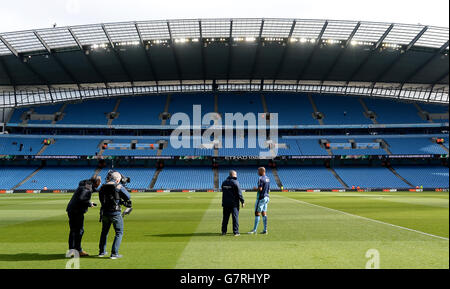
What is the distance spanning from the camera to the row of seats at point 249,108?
208 ft

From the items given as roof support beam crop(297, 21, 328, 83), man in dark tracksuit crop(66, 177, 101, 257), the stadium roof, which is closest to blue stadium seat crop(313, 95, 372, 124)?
the stadium roof

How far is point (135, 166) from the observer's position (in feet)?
196

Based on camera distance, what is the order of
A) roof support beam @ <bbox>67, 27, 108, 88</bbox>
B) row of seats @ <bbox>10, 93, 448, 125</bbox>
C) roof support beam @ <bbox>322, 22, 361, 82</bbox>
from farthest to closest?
row of seats @ <bbox>10, 93, 448, 125</bbox> → roof support beam @ <bbox>67, 27, 108, 88</bbox> → roof support beam @ <bbox>322, 22, 361, 82</bbox>

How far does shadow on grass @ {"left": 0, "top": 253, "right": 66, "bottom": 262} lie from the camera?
25.4ft

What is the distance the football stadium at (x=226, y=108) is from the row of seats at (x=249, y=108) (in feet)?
1.12

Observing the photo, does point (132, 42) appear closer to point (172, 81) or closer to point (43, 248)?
point (172, 81)

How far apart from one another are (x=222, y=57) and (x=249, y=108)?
1673 cm

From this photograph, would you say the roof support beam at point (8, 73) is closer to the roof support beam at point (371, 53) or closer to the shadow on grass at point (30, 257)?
the shadow on grass at point (30, 257)

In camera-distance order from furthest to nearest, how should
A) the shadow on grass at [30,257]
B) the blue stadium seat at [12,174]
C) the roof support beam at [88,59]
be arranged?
the blue stadium seat at [12,174] < the roof support beam at [88,59] < the shadow on grass at [30,257]

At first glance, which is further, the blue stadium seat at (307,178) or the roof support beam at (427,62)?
the blue stadium seat at (307,178)

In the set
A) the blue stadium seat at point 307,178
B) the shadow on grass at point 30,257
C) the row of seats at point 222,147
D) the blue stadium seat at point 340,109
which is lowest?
the shadow on grass at point 30,257

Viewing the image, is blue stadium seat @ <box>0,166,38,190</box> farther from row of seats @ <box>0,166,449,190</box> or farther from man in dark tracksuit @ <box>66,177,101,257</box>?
man in dark tracksuit @ <box>66,177,101,257</box>

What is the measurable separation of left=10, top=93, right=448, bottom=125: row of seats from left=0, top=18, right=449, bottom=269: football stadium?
34 centimetres

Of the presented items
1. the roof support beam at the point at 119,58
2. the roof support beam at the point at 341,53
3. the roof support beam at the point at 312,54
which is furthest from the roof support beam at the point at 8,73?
the roof support beam at the point at 341,53
